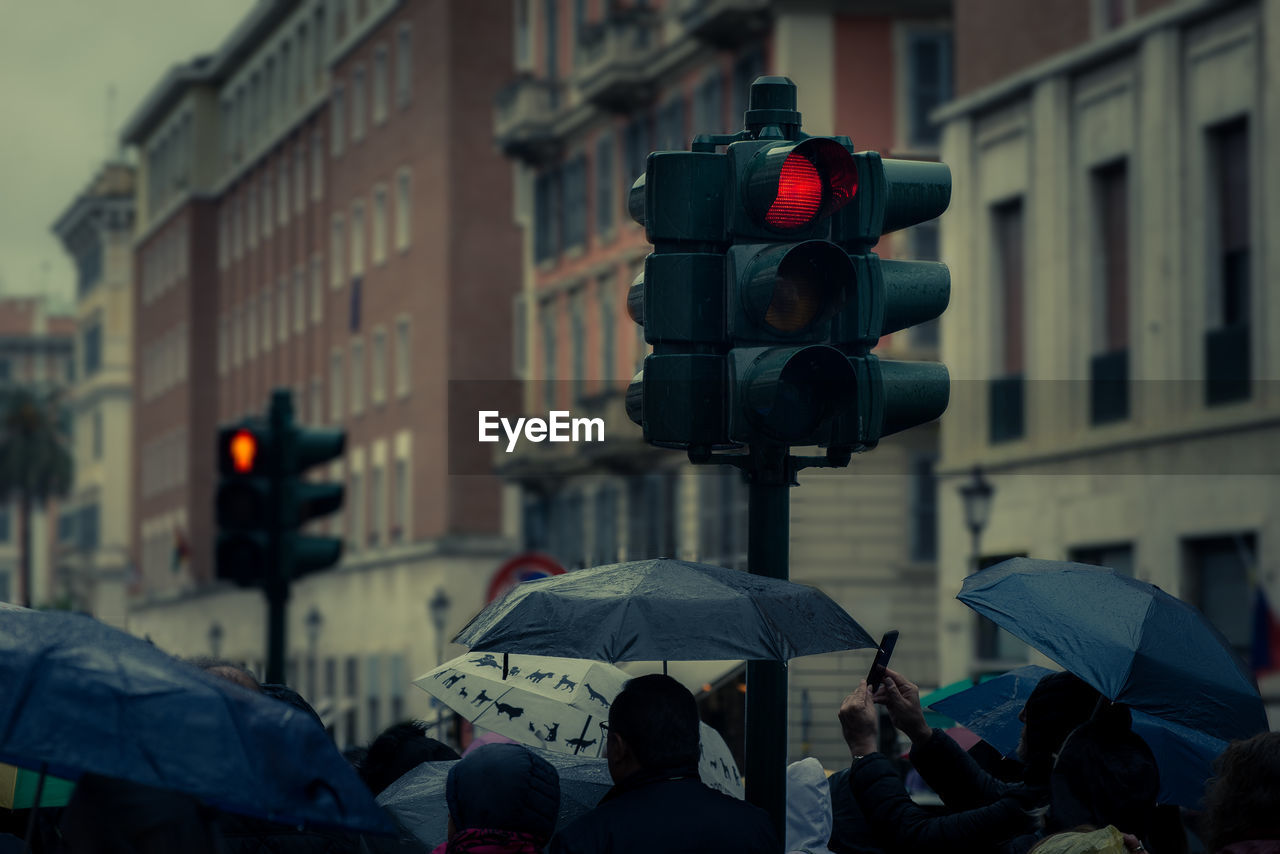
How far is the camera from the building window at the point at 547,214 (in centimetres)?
5503

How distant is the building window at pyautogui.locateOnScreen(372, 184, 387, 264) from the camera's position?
65.1 m

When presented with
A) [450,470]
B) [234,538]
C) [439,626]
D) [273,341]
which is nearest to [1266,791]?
[234,538]

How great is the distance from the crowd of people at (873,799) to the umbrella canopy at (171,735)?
0.30m

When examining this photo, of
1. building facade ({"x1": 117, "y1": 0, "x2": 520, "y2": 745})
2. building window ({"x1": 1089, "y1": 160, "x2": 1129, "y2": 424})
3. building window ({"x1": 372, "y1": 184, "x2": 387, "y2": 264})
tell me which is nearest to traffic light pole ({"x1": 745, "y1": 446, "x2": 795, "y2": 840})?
building window ({"x1": 1089, "y1": 160, "x2": 1129, "y2": 424})

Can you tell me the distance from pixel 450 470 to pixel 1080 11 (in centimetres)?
2892

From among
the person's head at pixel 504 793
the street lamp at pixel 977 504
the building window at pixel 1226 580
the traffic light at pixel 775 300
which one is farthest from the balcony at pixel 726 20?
the person's head at pixel 504 793

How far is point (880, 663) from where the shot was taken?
684 cm

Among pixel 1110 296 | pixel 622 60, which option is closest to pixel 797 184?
pixel 1110 296

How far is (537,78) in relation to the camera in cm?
5491

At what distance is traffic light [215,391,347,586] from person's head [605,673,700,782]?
7659 millimetres

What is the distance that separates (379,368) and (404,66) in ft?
25.0

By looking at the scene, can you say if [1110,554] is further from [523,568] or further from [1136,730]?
[1136,730]

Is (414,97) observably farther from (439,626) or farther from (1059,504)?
(1059,504)

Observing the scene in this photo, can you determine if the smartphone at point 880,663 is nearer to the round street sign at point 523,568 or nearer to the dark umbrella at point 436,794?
the dark umbrella at point 436,794
